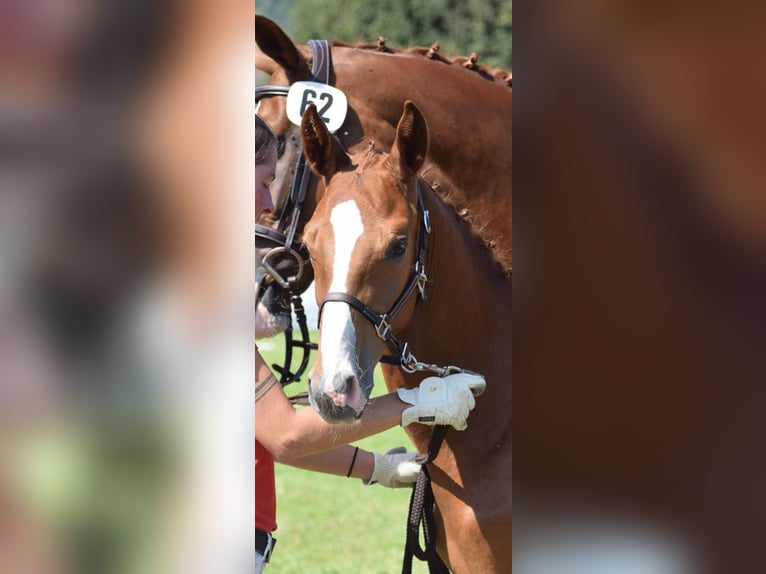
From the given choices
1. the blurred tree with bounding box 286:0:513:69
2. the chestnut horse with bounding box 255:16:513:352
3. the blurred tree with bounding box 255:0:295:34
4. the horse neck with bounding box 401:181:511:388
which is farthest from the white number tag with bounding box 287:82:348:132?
the blurred tree with bounding box 255:0:295:34

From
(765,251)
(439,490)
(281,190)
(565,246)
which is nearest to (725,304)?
(765,251)

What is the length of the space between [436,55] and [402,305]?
3.66 feet

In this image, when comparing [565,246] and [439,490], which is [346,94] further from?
[565,246]

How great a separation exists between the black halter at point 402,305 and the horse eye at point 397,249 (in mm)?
71

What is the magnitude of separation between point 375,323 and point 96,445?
0.98m

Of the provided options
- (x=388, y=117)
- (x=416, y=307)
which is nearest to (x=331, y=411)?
(x=416, y=307)

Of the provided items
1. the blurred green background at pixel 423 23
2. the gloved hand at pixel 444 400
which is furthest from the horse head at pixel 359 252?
the blurred green background at pixel 423 23

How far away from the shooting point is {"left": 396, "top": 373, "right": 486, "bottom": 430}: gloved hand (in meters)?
1.83

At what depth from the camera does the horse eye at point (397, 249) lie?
1803 mm

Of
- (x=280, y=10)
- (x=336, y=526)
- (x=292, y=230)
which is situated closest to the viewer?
(x=292, y=230)

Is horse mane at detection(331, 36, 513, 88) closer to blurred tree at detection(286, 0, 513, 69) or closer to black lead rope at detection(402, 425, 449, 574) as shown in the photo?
black lead rope at detection(402, 425, 449, 574)

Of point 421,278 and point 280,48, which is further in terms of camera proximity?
A: point 280,48

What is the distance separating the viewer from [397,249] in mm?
1819

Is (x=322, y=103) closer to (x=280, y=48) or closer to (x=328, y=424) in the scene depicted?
(x=280, y=48)
